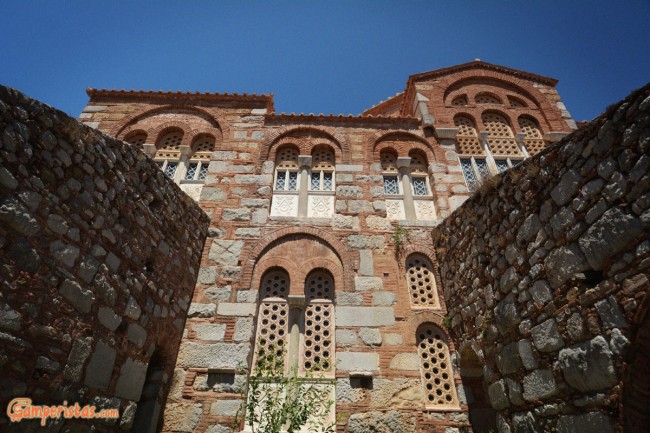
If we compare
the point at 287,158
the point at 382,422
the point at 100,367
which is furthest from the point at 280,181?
the point at 382,422

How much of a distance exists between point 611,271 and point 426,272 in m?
3.86

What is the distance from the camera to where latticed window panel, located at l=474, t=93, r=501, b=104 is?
9672 mm

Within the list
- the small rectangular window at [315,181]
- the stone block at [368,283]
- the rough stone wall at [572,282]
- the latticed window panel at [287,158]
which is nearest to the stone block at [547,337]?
the rough stone wall at [572,282]

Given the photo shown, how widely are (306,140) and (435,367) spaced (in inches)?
222

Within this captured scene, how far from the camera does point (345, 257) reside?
261 inches

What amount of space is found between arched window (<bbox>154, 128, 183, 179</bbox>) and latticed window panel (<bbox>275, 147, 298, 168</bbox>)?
2379 mm

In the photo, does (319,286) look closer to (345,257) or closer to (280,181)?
(345,257)

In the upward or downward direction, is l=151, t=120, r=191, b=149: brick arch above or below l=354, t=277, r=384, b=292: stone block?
above

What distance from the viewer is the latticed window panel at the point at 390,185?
25.8 ft

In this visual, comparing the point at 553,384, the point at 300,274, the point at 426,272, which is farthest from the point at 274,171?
the point at 553,384

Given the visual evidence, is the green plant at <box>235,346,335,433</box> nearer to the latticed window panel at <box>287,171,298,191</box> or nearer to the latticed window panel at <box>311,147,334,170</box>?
the latticed window panel at <box>287,171,298,191</box>

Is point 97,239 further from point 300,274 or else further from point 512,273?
point 512,273

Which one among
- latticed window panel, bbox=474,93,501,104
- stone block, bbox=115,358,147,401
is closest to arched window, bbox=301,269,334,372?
stone block, bbox=115,358,147,401

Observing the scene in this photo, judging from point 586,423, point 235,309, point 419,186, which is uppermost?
point 419,186
